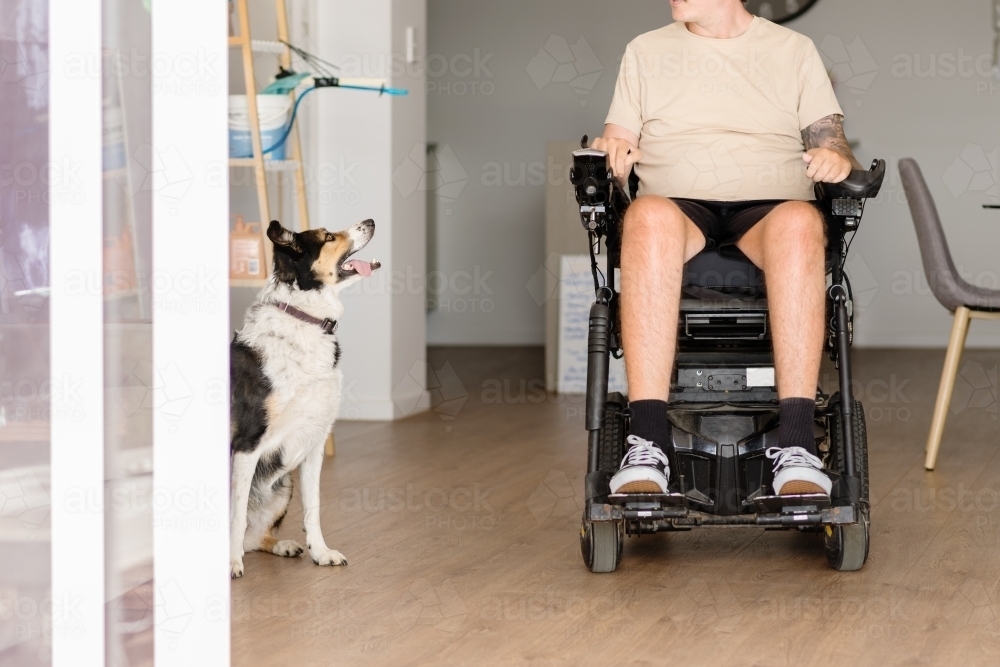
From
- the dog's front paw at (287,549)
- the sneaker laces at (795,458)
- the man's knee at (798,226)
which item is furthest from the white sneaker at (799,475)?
the dog's front paw at (287,549)

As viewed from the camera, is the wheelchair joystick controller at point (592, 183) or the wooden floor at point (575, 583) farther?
the wheelchair joystick controller at point (592, 183)

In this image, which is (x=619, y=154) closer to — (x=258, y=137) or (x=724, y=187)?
(x=724, y=187)

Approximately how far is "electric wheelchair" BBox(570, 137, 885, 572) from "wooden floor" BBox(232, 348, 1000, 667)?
0.37 ft

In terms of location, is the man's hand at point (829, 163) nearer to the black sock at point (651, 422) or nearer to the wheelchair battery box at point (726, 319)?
the wheelchair battery box at point (726, 319)

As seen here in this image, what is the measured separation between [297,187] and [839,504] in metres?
1.96

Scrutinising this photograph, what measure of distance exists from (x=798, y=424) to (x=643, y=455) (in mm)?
263

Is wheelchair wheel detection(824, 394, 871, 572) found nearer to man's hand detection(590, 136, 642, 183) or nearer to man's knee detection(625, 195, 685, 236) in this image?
man's knee detection(625, 195, 685, 236)

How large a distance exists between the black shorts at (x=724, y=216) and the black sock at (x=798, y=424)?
0.33 m

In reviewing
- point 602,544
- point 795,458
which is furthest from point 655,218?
point 602,544

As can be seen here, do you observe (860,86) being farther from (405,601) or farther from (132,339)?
(132,339)

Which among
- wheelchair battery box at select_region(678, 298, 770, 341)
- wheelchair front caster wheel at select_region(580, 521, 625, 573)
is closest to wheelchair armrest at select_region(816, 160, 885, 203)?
wheelchair battery box at select_region(678, 298, 770, 341)

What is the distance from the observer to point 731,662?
55.0 inches

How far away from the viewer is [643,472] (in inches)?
66.2

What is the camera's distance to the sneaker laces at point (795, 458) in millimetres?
1692
